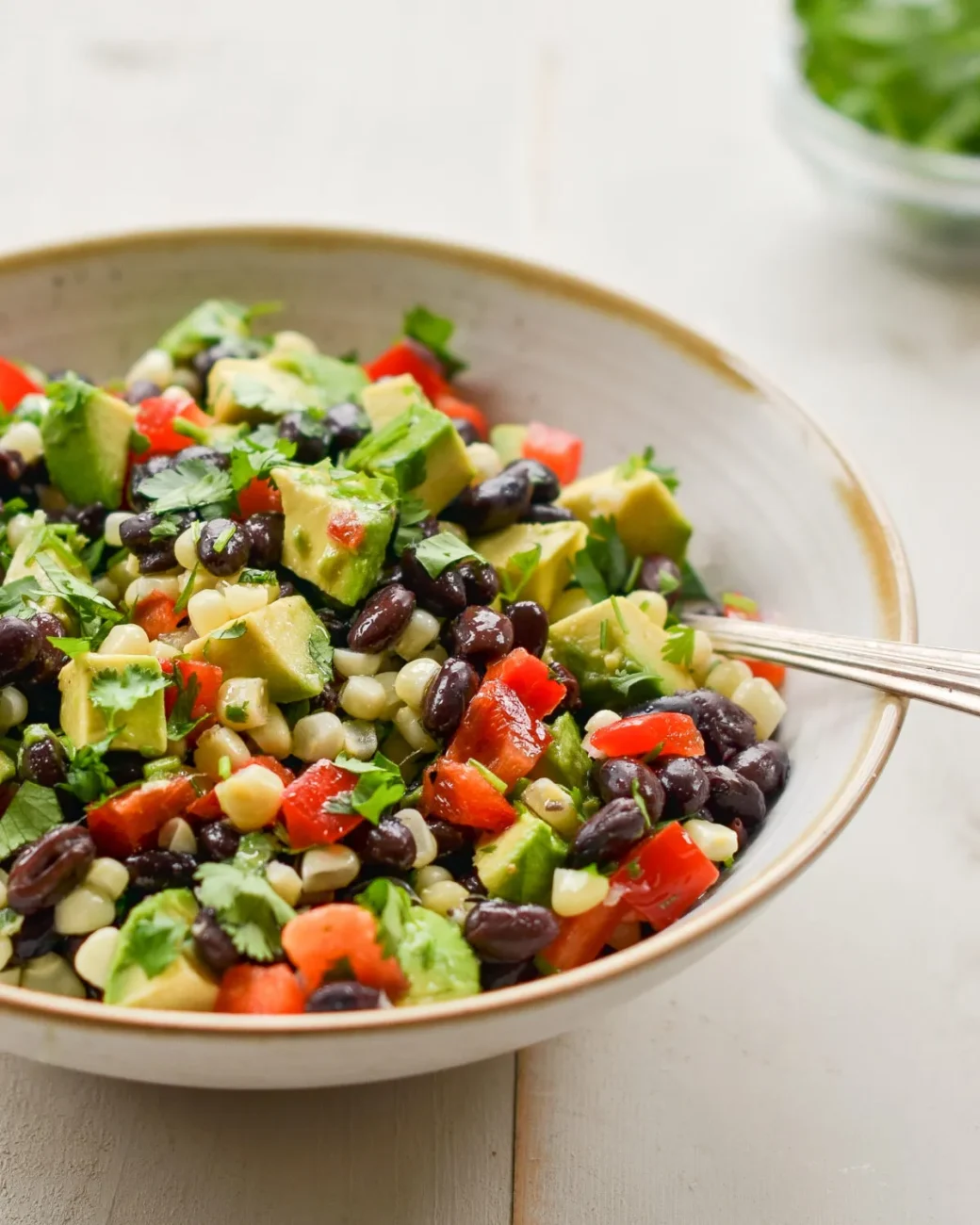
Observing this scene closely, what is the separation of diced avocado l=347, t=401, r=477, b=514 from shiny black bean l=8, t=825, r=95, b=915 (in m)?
1.14

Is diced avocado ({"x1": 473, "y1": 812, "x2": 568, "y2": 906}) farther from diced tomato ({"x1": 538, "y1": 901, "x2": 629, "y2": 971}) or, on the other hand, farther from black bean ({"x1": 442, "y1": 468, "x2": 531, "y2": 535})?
black bean ({"x1": 442, "y1": 468, "x2": 531, "y2": 535})

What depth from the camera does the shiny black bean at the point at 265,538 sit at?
9.50 feet

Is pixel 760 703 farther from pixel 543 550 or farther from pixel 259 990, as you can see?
pixel 259 990

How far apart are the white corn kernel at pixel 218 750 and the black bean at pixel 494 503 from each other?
84cm

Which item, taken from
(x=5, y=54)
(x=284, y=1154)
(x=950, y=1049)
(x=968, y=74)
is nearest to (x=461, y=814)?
(x=284, y=1154)

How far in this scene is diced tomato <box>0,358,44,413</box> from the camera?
360 cm

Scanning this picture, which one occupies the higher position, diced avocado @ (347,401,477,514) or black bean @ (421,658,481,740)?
diced avocado @ (347,401,477,514)

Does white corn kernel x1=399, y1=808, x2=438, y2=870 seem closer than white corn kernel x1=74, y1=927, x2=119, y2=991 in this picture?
No

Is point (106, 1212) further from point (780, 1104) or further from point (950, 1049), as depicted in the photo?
point (950, 1049)

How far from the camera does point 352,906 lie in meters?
2.38

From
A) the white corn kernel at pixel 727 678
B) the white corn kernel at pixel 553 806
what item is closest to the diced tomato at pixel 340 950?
the white corn kernel at pixel 553 806

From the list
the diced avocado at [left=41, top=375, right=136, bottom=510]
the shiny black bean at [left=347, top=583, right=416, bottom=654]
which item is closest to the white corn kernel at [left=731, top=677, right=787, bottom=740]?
the shiny black bean at [left=347, top=583, right=416, bottom=654]

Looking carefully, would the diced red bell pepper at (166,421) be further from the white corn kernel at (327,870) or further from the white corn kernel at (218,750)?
the white corn kernel at (327,870)

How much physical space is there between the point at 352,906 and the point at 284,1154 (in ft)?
2.09
